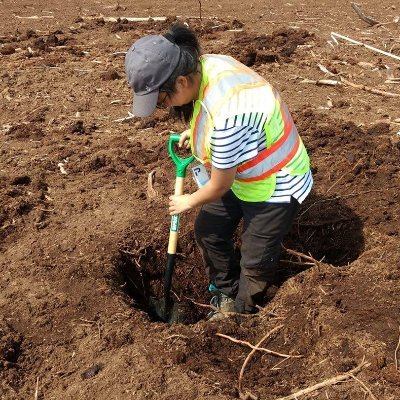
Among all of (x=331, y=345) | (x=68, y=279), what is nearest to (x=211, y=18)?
(x=68, y=279)

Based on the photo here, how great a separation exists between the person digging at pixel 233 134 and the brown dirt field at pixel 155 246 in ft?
1.89

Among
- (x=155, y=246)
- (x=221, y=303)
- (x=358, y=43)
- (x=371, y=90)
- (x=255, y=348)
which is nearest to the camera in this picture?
(x=255, y=348)

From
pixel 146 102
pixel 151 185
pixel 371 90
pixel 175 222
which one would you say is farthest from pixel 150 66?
pixel 371 90

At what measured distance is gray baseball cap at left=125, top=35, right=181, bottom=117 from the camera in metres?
2.83

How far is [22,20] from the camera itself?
965 centimetres

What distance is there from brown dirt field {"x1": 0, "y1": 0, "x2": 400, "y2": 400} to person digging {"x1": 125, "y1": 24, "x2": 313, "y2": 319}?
1.89 ft

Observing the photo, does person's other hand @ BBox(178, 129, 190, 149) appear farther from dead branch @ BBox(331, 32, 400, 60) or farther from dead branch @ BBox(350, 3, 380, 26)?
dead branch @ BBox(350, 3, 380, 26)

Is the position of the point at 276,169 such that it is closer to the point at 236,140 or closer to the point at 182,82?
the point at 236,140

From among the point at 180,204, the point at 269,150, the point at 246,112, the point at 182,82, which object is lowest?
the point at 180,204

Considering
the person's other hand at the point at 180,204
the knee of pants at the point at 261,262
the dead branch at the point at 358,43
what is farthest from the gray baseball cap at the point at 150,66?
the dead branch at the point at 358,43

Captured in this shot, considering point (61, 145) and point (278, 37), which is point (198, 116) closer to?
point (61, 145)

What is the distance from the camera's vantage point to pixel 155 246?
463 cm

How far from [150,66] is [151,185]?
2324 millimetres

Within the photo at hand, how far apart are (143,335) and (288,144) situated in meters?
1.34
